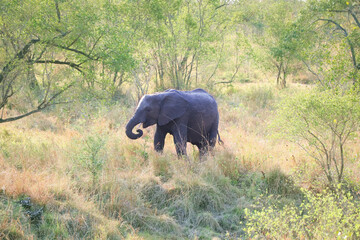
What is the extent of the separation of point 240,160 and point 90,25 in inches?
177

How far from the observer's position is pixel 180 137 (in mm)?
6875

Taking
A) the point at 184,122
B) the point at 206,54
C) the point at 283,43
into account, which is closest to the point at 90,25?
the point at 184,122

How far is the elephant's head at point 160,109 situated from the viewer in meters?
6.75

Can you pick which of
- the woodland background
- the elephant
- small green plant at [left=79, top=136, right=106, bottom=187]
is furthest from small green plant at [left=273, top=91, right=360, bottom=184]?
small green plant at [left=79, top=136, right=106, bottom=187]

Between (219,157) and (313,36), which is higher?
(313,36)

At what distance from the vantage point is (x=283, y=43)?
48.9 feet

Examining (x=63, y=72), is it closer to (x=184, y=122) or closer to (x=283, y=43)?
(x=184, y=122)

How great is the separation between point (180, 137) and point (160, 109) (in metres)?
0.73

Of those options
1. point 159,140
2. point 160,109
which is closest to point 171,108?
point 160,109

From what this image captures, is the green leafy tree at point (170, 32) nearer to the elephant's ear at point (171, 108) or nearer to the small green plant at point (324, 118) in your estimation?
Result: the elephant's ear at point (171, 108)

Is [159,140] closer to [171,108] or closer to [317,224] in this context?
[171,108]

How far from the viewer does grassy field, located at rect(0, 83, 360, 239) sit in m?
4.56

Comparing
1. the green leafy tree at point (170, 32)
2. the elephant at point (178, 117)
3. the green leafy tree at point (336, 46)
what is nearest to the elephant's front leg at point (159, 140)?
the elephant at point (178, 117)

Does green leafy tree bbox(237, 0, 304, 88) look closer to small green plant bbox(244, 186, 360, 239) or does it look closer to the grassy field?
the grassy field
